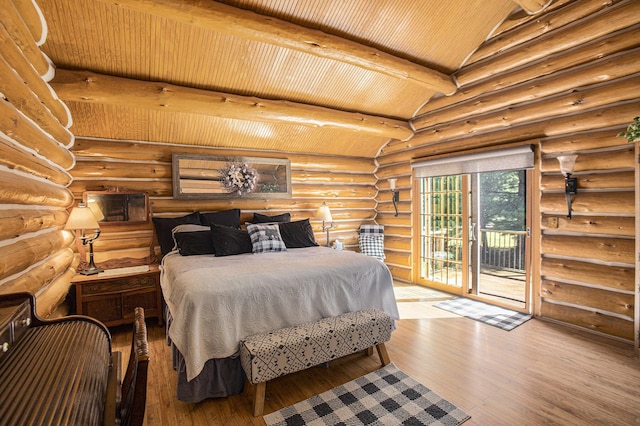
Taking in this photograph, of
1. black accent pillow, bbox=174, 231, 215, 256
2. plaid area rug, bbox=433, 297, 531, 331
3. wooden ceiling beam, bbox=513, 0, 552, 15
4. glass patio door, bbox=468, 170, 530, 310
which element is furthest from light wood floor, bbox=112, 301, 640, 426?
wooden ceiling beam, bbox=513, 0, 552, 15

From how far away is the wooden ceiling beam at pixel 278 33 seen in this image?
8.96 ft

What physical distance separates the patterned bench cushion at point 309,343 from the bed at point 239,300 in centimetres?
13

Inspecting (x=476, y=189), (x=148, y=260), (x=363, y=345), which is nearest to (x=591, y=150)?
(x=476, y=189)

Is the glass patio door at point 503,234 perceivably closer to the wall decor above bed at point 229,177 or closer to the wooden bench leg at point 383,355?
the wooden bench leg at point 383,355

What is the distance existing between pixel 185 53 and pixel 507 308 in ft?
17.1

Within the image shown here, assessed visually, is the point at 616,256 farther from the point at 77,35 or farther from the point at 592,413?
the point at 77,35

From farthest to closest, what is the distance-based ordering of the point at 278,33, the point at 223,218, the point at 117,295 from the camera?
the point at 223,218, the point at 117,295, the point at 278,33

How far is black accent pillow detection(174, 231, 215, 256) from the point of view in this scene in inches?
150

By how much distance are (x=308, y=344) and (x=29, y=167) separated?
250 cm

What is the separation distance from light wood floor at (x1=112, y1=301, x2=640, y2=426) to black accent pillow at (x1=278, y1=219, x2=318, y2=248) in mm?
1758

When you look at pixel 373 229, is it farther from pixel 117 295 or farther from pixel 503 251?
pixel 117 295

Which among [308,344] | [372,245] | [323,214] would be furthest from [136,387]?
[372,245]

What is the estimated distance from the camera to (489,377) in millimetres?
2699

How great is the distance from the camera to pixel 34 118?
7.93 feet
